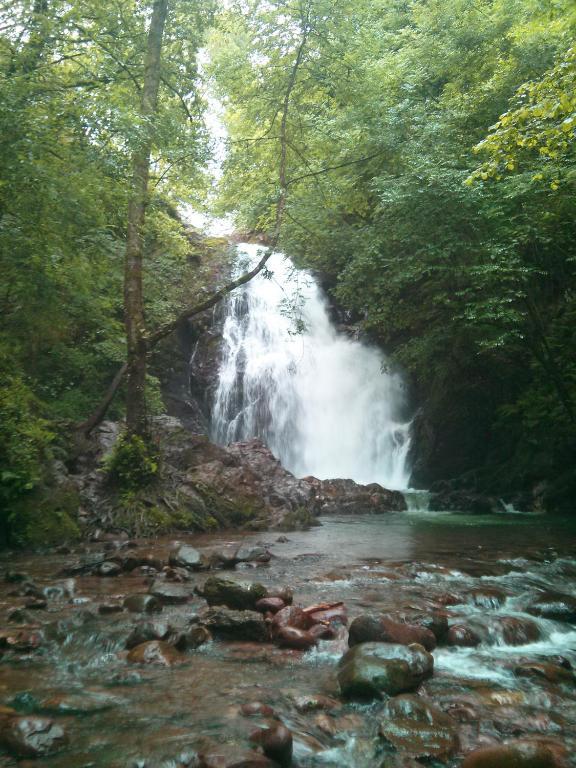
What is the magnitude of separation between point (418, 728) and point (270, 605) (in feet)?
6.67

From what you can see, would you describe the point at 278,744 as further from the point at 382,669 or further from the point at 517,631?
the point at 517,631

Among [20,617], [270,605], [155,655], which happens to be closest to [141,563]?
[20,617]

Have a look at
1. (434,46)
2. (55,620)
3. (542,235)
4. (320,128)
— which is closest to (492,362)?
(542,235)

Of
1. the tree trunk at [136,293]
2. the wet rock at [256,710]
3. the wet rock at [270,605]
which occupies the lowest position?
the wet rock at [256,710]

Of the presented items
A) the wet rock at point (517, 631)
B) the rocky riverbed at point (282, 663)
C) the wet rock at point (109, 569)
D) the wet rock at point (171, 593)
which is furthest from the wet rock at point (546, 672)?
the wet rock at point (109, 569)

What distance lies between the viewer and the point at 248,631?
457 cm

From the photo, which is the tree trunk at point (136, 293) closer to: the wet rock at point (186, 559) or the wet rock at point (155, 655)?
the wet rock at point (186, 559)

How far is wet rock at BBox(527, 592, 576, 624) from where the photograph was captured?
5.31m

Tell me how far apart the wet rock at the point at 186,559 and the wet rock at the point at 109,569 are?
2.10ft

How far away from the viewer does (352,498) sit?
47.9 feet

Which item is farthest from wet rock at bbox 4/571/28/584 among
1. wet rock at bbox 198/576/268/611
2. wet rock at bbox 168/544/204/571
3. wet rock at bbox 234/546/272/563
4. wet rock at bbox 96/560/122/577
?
wet rock at bbox 234/546/272/563

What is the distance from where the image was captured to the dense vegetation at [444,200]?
11969mm

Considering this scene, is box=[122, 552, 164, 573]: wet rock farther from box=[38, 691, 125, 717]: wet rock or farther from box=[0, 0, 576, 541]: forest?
box=[38, 691, 125, 717]: wet rock

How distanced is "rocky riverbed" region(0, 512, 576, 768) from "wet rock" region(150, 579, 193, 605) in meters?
0.02
